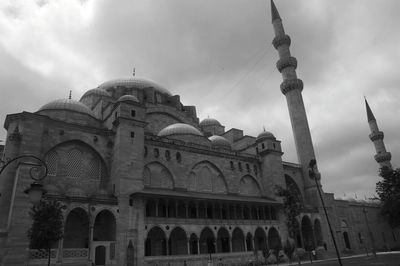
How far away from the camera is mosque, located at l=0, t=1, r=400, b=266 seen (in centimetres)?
2102

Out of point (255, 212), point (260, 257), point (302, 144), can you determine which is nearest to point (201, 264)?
point (260, 257)

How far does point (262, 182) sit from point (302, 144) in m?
7.85

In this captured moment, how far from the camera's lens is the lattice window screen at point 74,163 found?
921 inches

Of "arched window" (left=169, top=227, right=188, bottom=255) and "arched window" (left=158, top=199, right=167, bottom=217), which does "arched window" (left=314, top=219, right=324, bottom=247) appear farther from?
"arched window" (left=158, top=199, right=167, bottom=217)

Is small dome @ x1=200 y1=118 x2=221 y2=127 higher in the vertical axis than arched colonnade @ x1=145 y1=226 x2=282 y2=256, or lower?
higher

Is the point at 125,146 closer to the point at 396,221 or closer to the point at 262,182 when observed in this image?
the point at 262,182

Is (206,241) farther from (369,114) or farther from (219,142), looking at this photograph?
(369,114)

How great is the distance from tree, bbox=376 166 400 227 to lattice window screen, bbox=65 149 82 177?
30.7 metres

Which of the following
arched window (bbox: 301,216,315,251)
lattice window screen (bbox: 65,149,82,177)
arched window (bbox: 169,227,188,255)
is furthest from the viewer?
arched window (bbox: 301,216,315,251)

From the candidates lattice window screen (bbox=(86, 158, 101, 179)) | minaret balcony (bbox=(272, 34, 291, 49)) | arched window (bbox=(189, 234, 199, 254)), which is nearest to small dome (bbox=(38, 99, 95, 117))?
lattice window screen (bbox=(86, 158, 101, 179))

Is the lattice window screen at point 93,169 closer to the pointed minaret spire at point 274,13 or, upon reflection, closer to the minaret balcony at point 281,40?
the minaret balcony at point 281,40

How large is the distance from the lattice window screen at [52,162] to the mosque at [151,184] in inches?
2.8

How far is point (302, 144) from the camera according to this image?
39.0 metres

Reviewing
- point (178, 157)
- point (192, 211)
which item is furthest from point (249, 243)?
point (178, 157)
